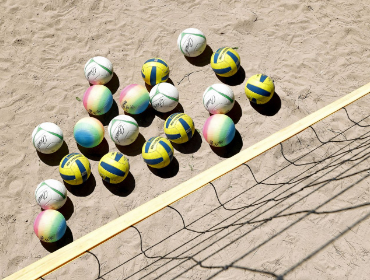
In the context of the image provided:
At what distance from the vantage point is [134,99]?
20.1 ft

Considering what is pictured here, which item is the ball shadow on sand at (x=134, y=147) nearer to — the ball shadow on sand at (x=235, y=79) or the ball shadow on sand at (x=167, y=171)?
the ball shadow on sand at (x=167, y=171)

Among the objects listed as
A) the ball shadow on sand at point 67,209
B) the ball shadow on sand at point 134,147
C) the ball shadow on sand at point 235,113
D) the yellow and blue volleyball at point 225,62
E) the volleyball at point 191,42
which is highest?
the volleyball at point 191,42

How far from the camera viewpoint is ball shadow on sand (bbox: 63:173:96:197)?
5.91 metres

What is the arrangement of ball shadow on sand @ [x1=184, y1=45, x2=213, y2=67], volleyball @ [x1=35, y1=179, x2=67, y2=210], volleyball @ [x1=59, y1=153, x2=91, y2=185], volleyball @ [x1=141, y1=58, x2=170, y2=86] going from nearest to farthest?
1. volleyball @ [x1=35, y1=179, x2=67, y2=210]
2. volleyball @ [x1=59, y1=153, x2=91, y2=185]
3. volleyball @ [x1=141, y1=58, x2=170, y2=86]
4. ball shadow on sand @ [x1=184, y1=45, x2=213, y2=67]

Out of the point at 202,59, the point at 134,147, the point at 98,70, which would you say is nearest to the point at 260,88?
the point at 202,59

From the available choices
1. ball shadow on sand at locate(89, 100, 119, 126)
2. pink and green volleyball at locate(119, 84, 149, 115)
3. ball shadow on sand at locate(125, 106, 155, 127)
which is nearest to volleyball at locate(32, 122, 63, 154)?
ball shadow on sand at locate(89, 100, 119, 126)

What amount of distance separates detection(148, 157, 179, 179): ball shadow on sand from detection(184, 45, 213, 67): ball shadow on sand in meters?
2.06

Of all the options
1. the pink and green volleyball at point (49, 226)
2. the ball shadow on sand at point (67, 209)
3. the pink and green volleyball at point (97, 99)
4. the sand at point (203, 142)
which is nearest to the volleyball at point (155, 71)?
the sand at point (203, 142)

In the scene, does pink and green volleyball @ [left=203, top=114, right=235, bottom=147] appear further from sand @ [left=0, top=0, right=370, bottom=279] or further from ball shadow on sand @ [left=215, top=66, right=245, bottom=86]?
ball shadow on sand @ [left=215, top=66, right=245, bottom=86]

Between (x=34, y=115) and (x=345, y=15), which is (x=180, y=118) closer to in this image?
(x=34, y=115)

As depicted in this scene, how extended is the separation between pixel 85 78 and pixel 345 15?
5232 mm

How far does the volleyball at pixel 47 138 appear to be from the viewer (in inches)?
229

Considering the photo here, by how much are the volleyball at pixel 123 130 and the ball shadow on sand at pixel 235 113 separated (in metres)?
1.64

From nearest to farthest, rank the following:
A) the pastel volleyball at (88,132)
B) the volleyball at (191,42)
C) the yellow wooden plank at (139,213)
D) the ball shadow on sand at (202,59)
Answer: the yellow wooden plank at (139,213)
the pastel volleyball at (88,132)
the volleyball at (191,42)
the ball shadow on sand at (202,59)
